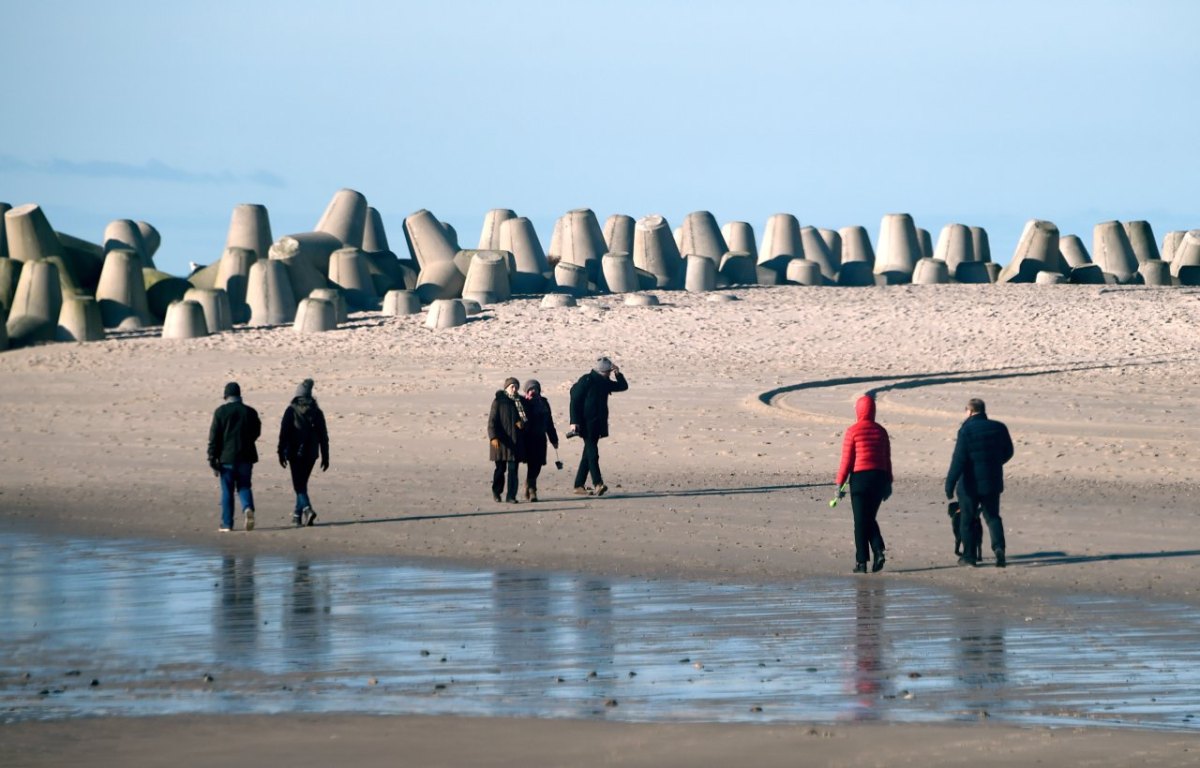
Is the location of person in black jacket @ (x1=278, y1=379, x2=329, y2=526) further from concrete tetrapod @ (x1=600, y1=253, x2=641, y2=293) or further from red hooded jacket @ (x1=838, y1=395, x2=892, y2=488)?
concrete tetrapod @ (x1=600, y1=253, x2=641, y2=293)

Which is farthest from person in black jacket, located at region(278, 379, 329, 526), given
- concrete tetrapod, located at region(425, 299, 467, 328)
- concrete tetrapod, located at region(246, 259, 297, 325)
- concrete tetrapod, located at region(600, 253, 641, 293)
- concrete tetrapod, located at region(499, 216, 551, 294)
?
concrete tetrapod, located at region(499, 216, 551, 294)

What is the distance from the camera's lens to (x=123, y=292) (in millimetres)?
35656

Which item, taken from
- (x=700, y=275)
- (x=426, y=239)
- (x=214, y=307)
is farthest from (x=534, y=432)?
(x=426, y=239)

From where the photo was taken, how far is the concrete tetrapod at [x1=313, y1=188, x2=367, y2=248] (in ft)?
134

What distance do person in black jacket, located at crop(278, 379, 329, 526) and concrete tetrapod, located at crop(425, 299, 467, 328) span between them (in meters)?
20.2

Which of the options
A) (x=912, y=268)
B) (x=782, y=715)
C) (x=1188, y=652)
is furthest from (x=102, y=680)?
(x=912, y=268)

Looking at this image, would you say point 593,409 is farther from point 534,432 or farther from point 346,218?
point 346,218

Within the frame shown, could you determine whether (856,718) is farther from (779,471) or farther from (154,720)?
(779,471)

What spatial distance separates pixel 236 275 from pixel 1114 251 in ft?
71.4

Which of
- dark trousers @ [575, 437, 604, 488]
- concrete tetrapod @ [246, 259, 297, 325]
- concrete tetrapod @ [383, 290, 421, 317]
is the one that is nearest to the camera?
dark trousers @ [575, 437, 604, 488]

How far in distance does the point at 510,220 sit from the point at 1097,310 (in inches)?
550

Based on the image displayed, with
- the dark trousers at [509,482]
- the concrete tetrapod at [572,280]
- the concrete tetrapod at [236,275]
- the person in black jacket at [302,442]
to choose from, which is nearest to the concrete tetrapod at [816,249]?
the concrete tetrapod at [572,280]

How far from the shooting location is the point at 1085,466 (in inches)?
619

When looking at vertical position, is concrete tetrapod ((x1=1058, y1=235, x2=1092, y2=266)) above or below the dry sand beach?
above
